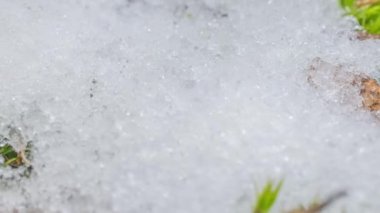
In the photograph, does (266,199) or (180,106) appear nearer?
(266,199)

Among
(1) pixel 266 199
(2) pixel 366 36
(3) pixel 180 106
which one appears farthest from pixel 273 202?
(2) pixel 366 36

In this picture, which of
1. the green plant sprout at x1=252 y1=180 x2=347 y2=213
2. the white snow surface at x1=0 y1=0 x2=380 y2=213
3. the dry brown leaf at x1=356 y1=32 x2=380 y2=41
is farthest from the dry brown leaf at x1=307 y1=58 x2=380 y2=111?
the green plant sprout at x1=252 y1=180 x2=347 y2=213

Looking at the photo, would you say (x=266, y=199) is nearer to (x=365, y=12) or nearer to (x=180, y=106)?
(x=180, y=106)

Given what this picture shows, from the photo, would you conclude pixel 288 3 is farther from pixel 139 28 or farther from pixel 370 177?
pixel 370 177

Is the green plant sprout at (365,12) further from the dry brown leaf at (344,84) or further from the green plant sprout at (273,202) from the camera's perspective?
the green plant sprout at (273,202)

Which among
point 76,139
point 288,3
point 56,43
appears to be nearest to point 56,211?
point 76,139

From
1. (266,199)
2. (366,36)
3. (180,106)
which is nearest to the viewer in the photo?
(266,199)
